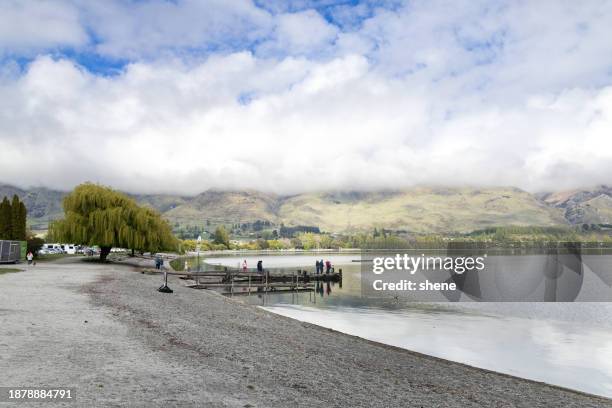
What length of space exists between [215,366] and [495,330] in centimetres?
2640

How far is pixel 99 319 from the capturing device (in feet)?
69.4

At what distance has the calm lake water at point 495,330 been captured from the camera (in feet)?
79.6

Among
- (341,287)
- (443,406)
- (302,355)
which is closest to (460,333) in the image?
(302,355)

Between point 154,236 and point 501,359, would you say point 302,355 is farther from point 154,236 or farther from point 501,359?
point 154,236

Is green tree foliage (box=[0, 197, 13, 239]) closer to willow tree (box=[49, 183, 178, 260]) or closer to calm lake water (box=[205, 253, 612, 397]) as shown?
willow tree (box=[49, 183, 178, 260])

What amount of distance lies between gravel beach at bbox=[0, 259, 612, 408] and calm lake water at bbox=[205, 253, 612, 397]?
4750 millimetres

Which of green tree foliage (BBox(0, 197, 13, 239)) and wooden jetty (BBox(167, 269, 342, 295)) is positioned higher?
green tree foliage (BBox(0, 197, 13, 239))

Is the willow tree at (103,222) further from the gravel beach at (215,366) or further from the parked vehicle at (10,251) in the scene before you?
the gravel beach at (215,366)

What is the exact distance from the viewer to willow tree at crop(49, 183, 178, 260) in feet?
223

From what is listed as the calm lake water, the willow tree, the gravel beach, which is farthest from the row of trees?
the gravel beach

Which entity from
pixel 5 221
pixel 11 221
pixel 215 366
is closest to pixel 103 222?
pixel 11 221

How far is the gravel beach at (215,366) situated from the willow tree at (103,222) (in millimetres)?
44427

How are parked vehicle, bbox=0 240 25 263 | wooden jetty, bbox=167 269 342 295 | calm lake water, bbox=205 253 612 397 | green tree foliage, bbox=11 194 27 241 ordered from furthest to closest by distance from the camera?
green tree foliage, bbox=11 194 27 241 < wooden jetty, bbox=167 269 342 295 < parked vehicle, bbox=0 240 25 263 < calm lake water, bbox=205 253 612 397

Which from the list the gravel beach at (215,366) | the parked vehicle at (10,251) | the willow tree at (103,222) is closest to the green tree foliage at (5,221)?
the willow tree at (103,222)
